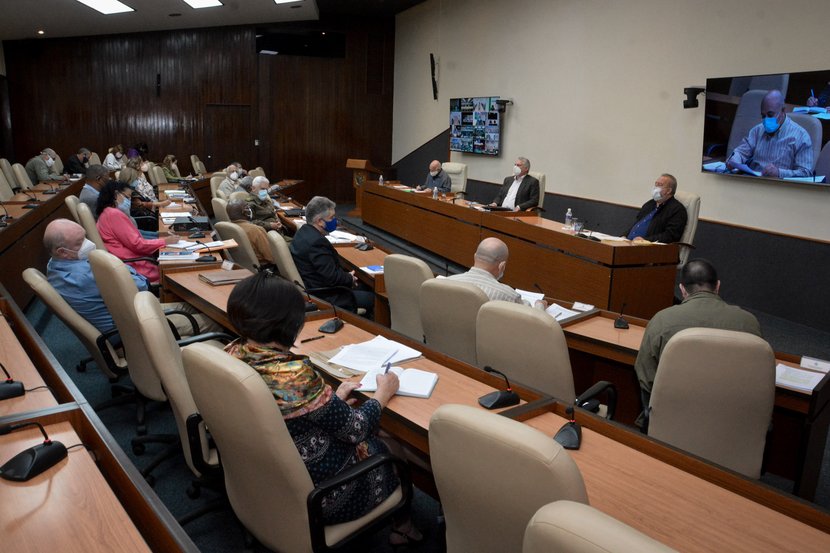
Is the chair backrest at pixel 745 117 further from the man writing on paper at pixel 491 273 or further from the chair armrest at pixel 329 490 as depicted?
the chair armrest at pixel 329 490

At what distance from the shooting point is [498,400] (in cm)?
204

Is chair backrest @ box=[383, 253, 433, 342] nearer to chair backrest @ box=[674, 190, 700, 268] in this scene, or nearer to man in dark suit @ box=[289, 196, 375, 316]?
man in dark suit @ box=[289, 196, 375, 316]

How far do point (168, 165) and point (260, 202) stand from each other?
249 inches

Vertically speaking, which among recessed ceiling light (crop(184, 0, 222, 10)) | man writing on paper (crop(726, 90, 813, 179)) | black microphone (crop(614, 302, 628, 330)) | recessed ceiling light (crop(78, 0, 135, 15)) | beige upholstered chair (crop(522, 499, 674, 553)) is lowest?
black microphone (crop(614, 302, 628, 330))

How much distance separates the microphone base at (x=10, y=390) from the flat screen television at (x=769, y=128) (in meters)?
6.07

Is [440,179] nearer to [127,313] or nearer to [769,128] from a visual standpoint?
[769,128]

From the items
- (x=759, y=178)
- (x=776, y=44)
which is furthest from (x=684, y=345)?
(x=776, y=44)

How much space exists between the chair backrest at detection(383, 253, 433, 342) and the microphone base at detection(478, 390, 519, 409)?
4.85 feet

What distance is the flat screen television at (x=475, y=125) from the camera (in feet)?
33.6

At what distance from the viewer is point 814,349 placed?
5070mm

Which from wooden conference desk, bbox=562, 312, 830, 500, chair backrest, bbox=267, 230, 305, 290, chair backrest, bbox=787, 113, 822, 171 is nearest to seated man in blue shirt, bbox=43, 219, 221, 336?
chair backrest, bbox=267, 230, 305, 290

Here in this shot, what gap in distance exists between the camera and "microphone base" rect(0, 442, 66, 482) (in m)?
1.57

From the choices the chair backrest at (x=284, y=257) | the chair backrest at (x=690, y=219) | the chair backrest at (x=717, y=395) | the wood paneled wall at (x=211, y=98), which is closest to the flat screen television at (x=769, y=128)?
the chair backrest at (x=690, y=219)

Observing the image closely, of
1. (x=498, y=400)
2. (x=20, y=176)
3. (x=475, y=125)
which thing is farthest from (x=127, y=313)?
(x=475, y=125)
